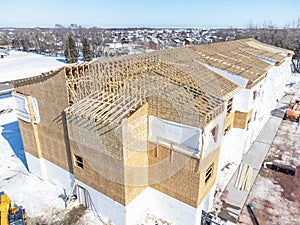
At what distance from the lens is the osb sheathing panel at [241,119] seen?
13898 mm

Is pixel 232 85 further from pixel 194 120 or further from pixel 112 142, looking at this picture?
pixel 112 142

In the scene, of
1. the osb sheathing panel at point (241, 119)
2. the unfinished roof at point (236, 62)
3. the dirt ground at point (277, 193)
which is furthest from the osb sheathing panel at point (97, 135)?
the unfinished roof at point (236, 62)

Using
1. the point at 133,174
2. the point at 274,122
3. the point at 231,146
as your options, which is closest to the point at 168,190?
the point at 133,174

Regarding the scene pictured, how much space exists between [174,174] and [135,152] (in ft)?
6.37

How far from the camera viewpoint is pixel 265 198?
1205 centimetres

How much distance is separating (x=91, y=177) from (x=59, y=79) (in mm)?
4718

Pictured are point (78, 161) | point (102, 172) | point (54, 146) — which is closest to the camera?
point (102, 172)

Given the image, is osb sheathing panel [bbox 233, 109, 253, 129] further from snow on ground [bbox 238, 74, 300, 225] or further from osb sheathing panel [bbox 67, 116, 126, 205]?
osb sheathing panel [bbox 67, 116, 126, 205]

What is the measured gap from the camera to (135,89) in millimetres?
9703

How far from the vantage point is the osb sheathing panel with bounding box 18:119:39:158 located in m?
13.0

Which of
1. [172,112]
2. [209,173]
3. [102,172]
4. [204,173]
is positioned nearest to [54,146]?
[102,172]

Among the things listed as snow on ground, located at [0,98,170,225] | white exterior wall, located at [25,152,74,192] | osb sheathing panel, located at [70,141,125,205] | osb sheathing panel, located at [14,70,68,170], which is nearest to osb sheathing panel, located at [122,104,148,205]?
osb sheathing panel, located at [70,141,125,205]

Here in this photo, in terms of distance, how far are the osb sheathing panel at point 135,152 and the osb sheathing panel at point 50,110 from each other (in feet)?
12.0

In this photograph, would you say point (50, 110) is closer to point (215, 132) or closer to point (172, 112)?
point (172, 112)
